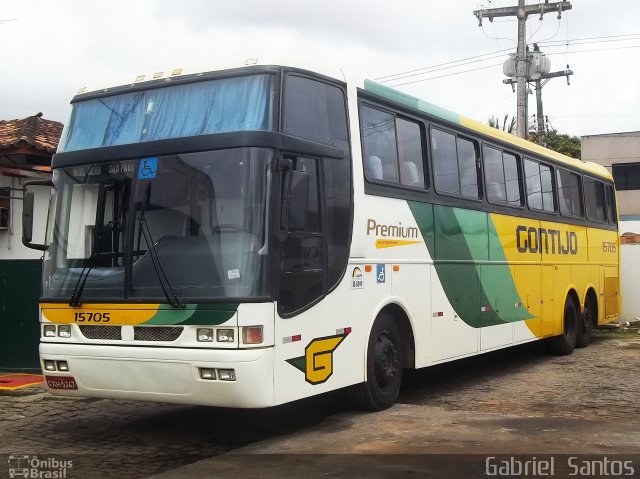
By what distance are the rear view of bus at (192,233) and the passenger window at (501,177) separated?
3.99 metres

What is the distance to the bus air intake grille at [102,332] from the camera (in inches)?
283

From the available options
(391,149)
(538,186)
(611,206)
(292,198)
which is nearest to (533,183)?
(538,186)

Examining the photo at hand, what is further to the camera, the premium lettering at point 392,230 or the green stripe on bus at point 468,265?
the green stripe on bus at point 468,265

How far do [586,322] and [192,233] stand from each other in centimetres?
1053

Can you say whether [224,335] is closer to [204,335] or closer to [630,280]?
[204,335]

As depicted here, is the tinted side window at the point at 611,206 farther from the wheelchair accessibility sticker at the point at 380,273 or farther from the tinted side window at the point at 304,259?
the tinted side window at the point at 304,259

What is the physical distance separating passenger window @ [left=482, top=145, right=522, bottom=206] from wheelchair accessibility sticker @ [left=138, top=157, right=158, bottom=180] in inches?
216

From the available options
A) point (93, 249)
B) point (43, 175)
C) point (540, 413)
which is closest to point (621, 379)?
point (540, 413)

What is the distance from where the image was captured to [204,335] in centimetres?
679

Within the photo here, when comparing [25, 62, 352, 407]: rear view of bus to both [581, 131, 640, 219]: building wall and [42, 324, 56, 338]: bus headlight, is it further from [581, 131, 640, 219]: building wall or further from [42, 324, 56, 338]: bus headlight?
[581, 131, 640, 219]: building wall

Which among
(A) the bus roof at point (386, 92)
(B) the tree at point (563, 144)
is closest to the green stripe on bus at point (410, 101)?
(A) the bus roof at point (386, 92)

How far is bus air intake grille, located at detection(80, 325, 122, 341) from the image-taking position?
7.18 metres

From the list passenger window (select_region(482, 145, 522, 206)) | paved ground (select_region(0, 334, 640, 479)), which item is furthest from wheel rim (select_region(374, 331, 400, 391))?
passenger window (select_region(482, 145, 522, 206))

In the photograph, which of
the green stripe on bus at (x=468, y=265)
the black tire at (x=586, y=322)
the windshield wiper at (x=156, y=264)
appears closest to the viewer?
the windshield wiper at (x=156, y=264)
